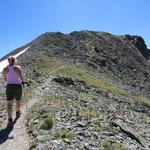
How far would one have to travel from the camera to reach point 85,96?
4128 centimetres

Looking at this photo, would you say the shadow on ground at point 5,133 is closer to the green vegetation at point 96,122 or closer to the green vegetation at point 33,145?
the green vegetation at point 33,145

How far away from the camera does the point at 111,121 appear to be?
2703 cm

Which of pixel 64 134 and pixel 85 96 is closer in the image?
pixel 64 134

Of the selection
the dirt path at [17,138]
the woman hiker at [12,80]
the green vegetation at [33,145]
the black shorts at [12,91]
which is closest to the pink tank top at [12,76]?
the woman hiker at [12,80]

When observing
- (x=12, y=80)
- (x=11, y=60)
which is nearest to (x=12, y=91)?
(x=12, y=80)

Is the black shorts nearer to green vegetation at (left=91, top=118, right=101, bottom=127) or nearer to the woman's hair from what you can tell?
the woman's hair

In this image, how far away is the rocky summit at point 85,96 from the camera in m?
20.8

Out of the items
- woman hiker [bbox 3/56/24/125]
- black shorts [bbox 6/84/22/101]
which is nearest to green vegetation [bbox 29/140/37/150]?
woman hiker [bbox 3/56/24/125]

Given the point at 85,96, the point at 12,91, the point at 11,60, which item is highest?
the point at 11,60

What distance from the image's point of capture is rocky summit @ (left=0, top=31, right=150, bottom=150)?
20766mm

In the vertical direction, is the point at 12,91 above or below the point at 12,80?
below

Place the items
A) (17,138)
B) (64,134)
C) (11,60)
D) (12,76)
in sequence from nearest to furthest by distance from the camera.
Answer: (64,134)
(17,138)
(11,60)
(12,76)

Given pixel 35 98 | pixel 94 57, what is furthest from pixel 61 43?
pixel 35 98

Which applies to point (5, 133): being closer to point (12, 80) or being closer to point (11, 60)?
point (12, 80)
